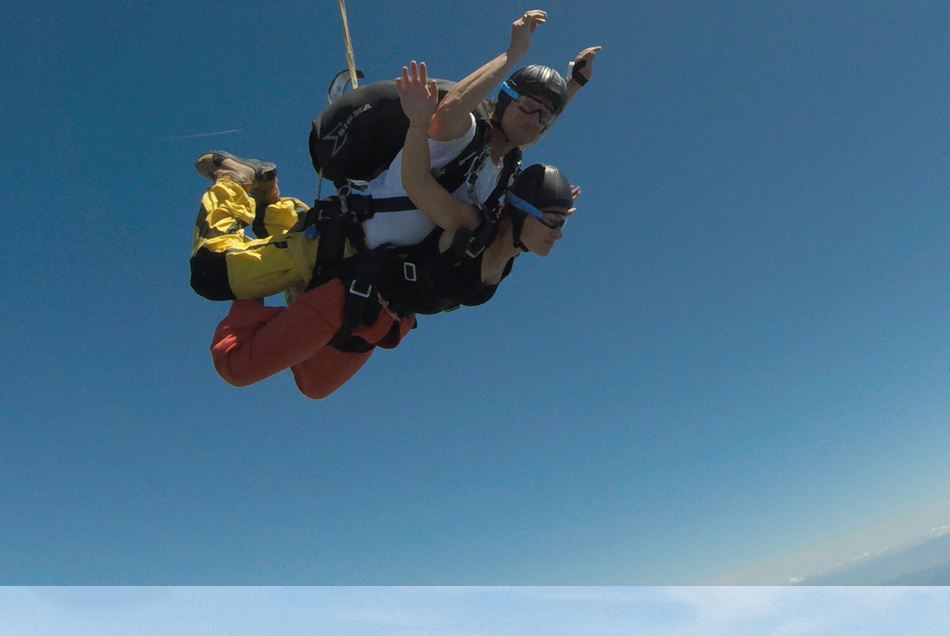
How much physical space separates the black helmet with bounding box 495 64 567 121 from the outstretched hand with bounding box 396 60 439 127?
51 cm

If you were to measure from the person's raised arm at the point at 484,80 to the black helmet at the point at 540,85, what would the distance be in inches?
8.7

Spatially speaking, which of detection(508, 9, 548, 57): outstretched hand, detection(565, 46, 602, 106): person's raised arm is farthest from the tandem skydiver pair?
detection(565, 46, 602, 106): person's raised arm

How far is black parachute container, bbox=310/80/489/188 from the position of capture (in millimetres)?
2291

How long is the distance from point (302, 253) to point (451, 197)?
0.80 meters

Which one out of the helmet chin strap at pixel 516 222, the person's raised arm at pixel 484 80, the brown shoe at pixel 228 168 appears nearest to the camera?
the person's raised arm at pixel 484 80

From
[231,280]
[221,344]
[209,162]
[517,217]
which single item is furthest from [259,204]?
[517,217]

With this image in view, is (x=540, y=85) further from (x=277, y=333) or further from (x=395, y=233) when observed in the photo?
(x=277, y=333)

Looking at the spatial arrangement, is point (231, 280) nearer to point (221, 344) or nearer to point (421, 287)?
point (221, 344)

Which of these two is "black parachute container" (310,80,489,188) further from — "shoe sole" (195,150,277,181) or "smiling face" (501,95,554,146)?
"shoe sole" (195,150,277,181)

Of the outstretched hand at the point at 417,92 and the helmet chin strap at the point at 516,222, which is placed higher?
the outstretched hand at the point at 417,92

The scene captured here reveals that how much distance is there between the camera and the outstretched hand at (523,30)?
82.1 inches

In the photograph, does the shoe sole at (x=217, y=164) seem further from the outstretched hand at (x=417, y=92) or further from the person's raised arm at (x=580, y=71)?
the person's raised arm at (x=580, y=71)

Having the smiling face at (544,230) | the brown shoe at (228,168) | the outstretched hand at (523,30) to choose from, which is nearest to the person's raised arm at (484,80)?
the outstretched hand at (523,30)

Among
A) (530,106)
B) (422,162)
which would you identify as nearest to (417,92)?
(422,162)
